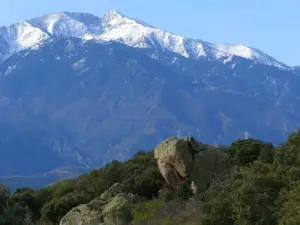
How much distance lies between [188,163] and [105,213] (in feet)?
41.9

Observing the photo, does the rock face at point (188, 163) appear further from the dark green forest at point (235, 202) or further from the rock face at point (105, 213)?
the rock face at point (105, 213)

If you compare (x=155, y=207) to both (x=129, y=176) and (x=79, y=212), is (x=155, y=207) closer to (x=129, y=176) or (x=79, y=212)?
(x=79, y=212)

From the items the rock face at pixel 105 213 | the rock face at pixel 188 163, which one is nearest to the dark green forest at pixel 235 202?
the rock face at pixel 105 213

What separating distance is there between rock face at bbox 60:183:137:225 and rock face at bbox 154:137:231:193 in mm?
7149

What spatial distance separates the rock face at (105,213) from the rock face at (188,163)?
281 inches

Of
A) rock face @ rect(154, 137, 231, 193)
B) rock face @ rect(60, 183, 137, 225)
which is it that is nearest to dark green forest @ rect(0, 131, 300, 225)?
rock face @ rect(60, 183, 137, 225)

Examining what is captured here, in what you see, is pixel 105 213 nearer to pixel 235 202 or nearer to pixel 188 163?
pixel 235 202

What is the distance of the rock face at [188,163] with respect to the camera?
51.6 meters

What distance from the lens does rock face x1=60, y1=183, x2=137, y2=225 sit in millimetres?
40000

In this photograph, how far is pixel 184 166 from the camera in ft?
170

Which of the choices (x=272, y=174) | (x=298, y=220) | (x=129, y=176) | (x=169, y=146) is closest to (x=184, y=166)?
(x=169, y=146)

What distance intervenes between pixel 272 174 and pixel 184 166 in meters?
18.5

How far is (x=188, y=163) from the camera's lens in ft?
171

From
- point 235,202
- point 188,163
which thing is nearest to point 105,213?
point 235,202
